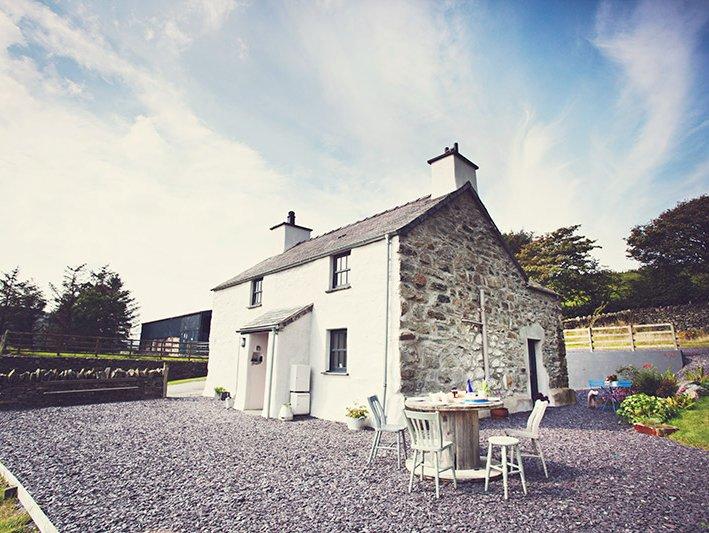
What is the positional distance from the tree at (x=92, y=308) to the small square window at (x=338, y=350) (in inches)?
1056

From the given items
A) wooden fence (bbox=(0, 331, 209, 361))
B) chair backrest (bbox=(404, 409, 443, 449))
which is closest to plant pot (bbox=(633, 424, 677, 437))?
chair backrest (bbox=(404, 409, 443, 449))

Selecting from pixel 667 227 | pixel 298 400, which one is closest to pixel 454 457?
pixel 298 400

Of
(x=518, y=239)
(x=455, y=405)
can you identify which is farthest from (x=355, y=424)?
(x=518, y=239)

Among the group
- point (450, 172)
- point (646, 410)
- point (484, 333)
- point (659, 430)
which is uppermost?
point (450, 172)

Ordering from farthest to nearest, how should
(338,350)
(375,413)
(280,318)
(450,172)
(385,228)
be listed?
(450,172)
(280,318)
(338,350)
(385,228)
(375,413)

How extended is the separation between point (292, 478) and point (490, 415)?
7.03 meters

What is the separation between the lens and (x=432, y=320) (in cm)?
953

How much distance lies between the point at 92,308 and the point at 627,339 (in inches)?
1415

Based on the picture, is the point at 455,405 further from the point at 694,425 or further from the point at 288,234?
the point at 288,234

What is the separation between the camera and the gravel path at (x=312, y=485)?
3.84 meters

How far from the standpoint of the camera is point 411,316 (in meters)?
9.04

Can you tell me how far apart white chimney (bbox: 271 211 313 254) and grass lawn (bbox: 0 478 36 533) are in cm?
1363

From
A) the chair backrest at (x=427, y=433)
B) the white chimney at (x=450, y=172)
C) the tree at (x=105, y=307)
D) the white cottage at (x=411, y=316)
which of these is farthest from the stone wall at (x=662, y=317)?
the tree at (x=105, y=307)

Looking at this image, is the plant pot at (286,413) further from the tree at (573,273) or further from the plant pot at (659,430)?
the tree at (573,273)
